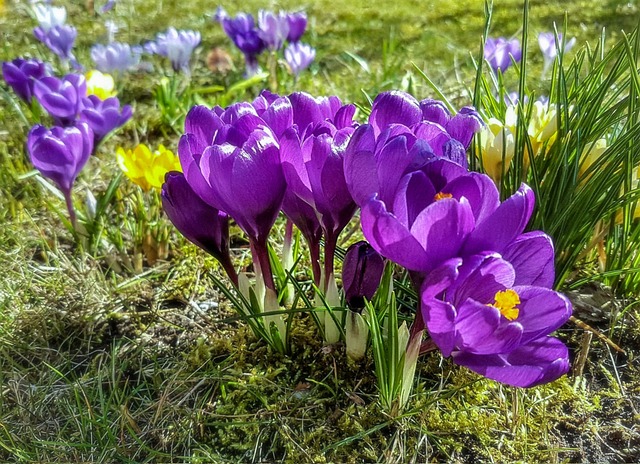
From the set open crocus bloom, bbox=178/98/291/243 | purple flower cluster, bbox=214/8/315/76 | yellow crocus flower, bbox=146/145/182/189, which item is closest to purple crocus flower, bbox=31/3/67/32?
purple flower cluster, bbox=214/8/315/76

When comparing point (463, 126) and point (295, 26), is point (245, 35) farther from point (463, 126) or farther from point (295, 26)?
point (463, 126)

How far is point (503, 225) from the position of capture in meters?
0.74

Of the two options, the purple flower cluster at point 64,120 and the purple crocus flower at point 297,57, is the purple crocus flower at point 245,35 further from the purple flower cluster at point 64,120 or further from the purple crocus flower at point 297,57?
the purple flower cluster at point 64,120

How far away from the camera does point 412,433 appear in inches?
39.9

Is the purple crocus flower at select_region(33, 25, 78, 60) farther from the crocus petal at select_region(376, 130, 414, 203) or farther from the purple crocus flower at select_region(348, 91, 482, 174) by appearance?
the crocus petal at select_region(376, 130, 414, 203)

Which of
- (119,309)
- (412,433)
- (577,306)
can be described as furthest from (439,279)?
(119,309)

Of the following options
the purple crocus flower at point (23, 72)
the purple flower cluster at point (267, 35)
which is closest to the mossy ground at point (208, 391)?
the purple crocus flower at point (23, 72)

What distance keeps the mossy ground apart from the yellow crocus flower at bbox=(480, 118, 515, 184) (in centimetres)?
39

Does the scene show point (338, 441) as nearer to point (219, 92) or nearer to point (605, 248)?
point (605, 248)

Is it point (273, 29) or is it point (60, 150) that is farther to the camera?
point (273, 29)

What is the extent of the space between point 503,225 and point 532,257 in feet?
0.30

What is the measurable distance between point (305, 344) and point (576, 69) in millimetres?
799

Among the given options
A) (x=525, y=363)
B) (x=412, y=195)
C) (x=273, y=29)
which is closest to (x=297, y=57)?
(x=273, y=29)

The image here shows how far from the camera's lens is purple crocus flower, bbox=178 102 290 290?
852mm
